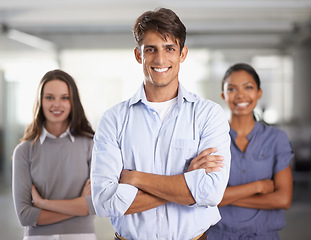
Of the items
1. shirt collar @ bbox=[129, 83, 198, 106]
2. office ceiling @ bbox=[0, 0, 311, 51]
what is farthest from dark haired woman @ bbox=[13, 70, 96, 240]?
office ceiling @ bbox=[0, 0, 311, 51]

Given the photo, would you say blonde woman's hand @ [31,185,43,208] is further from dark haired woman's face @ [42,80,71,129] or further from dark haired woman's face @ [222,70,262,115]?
dark haired woman's face @ [222,70,262,115]

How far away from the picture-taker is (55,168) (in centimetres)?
214

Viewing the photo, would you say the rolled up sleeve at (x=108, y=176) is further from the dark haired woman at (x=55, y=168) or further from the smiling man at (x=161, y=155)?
the dark haired woman at (x=55, y=168)

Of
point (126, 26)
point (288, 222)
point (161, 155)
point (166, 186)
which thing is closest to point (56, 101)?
point (161, 155)

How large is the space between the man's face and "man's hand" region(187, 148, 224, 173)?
0.32 m

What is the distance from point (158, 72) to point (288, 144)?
0.97 m

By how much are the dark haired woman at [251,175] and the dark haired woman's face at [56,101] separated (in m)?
0.86

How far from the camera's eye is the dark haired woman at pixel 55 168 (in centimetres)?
209

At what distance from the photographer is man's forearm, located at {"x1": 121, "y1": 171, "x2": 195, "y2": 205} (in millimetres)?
1564

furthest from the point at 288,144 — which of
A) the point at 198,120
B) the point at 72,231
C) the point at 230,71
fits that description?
the point at 72,231

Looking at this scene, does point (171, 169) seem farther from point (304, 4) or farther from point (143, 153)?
point (304, 4)

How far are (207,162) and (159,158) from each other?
0.18 metres

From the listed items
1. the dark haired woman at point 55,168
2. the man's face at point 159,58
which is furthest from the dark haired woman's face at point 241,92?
the dark haired woman at point 55,168

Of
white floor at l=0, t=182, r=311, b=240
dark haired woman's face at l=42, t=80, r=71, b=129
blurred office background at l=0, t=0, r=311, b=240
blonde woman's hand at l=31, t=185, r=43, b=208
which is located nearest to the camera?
blonde woman's hand at l=31, t=185, r=43, b=208
